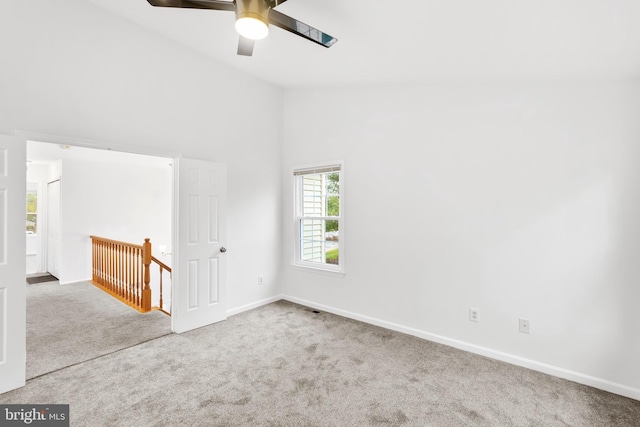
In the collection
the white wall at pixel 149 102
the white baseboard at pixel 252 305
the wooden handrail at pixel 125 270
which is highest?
the white wall at pixel 149 102

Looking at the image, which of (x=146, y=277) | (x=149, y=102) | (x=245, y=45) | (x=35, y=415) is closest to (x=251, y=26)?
(x=245, y=45)

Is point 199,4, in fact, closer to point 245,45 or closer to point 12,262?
point 245,45

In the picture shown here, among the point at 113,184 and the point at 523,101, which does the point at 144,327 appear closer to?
the point at 113,184

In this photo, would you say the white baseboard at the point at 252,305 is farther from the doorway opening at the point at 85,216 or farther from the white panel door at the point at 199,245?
the doorway opening at the point at 85,216

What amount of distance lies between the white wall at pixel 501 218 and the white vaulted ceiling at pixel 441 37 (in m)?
0.30

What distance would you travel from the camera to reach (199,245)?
139 inches

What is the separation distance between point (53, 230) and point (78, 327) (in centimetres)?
413

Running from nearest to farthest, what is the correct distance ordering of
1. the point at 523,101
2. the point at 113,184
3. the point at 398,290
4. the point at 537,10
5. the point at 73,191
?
the point at 537,10 → the point at 523,101 → the point at 398,290 → the point at 73,191 → the point at 113,184

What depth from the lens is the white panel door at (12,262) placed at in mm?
2273

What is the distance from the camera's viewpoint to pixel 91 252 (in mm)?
6160

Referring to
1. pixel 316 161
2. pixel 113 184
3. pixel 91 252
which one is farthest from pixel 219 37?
pixel 91 252

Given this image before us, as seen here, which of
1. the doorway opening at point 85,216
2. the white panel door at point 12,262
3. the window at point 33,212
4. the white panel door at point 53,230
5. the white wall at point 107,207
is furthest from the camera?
the window at point 33,212

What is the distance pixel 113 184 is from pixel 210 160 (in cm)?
408

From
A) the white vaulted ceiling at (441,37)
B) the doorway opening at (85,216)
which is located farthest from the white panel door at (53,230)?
the white vaulted ceiling at (441,37)
